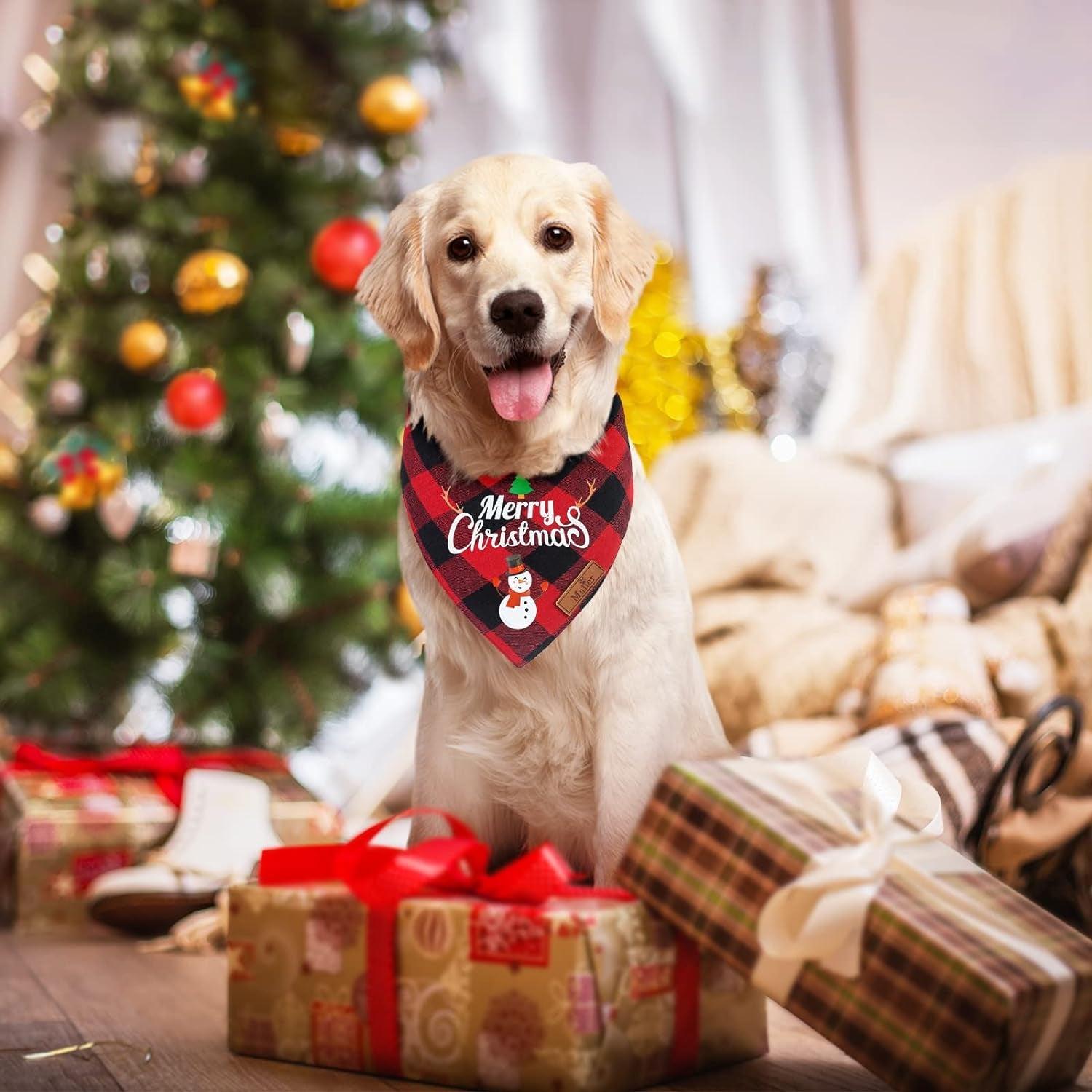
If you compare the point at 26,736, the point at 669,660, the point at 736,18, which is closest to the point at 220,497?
the point at 26,736

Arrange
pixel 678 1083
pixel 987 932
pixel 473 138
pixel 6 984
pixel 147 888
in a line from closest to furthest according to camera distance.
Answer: pixel 987 932 → pixel 678 1083 → pixel 6 984 → pixel 147 888 → pixel 473 138

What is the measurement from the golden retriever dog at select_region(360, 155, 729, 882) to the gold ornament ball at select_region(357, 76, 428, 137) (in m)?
1.59

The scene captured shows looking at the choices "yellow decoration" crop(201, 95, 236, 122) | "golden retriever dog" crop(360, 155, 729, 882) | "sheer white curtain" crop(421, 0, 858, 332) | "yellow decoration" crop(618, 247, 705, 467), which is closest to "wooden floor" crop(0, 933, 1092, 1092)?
"golden retriever dog" crop(360, 155, 729, 882)

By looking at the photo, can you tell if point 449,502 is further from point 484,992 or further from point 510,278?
point 484,992

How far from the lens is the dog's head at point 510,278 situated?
3.85 feet

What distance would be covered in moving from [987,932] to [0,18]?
11.4ft

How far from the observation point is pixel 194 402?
249 centimetres

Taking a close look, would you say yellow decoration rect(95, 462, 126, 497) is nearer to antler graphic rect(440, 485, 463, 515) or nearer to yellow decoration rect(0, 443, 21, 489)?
yellow decoration rect(0, 443, 21, 489)

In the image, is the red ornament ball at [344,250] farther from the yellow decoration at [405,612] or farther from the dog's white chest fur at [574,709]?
the dog's white chest fur at [574,709]

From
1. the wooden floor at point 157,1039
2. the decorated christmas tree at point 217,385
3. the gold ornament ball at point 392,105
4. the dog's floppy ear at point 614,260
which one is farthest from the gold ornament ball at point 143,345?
the dog's floppy ear at point 614,260

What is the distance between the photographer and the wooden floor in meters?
1.13

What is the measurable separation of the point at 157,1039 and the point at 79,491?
150 cm

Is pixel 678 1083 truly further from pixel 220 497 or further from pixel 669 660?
pixel 220 497

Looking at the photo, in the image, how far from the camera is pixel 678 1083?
113 centimetres
